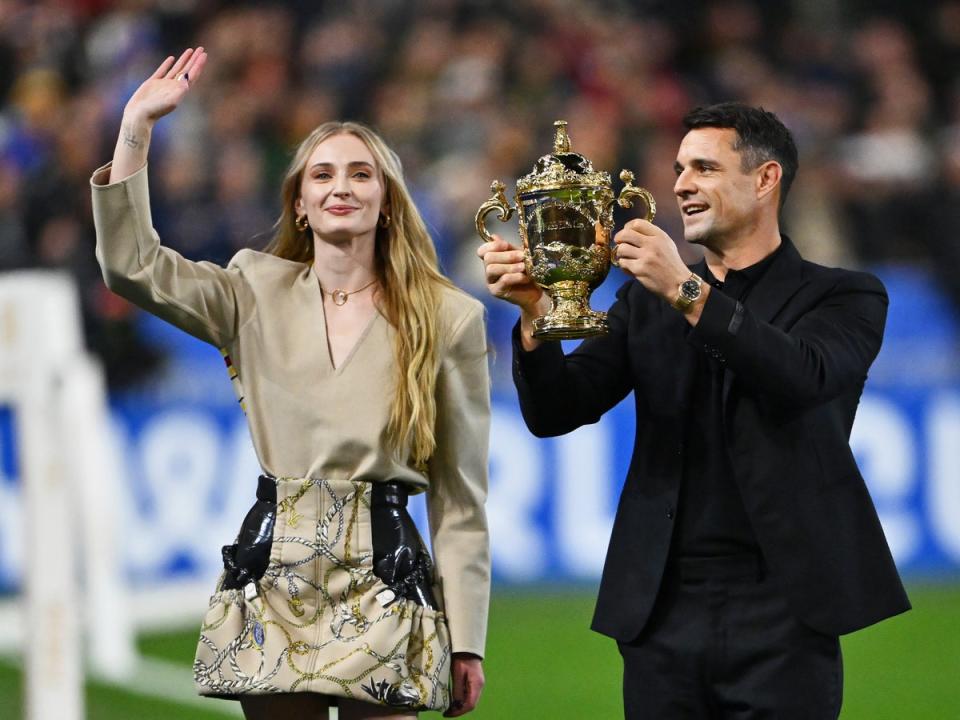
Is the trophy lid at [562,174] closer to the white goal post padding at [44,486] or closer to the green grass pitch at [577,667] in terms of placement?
the white goal post padding at [44,486]

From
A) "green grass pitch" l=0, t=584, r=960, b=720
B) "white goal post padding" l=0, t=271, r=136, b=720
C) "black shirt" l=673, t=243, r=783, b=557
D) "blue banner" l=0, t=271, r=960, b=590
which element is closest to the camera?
"black shirt" l=673, t=243, r=783, b=557

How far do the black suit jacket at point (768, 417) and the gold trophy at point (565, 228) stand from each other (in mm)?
120

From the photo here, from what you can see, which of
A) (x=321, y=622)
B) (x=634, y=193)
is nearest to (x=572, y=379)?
(x=634, y=193)

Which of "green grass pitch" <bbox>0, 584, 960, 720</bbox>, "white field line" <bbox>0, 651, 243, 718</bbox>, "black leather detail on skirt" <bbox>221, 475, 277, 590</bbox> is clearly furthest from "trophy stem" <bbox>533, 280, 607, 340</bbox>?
"white field line" <bbox>0, 651, 243, 718</bbox>

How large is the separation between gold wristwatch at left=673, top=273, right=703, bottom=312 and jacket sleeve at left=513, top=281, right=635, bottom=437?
1.22ft

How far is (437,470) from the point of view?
3.95 m

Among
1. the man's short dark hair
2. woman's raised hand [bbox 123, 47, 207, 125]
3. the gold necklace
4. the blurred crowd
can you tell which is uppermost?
the blurred crowd

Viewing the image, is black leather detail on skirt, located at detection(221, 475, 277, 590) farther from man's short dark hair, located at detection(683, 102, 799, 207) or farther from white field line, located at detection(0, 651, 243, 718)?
white field line, located at detection(0, 651, 243, 718)

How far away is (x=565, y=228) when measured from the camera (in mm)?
3645

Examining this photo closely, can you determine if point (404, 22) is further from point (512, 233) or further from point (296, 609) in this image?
point (296, 609)

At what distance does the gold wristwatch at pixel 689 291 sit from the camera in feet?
11.1

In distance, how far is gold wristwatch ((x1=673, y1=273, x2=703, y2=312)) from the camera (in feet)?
11.1

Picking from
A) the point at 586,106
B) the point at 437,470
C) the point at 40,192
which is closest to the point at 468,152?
the point at 586,106

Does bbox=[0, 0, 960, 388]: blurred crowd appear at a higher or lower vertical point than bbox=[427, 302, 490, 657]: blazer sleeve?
higher
